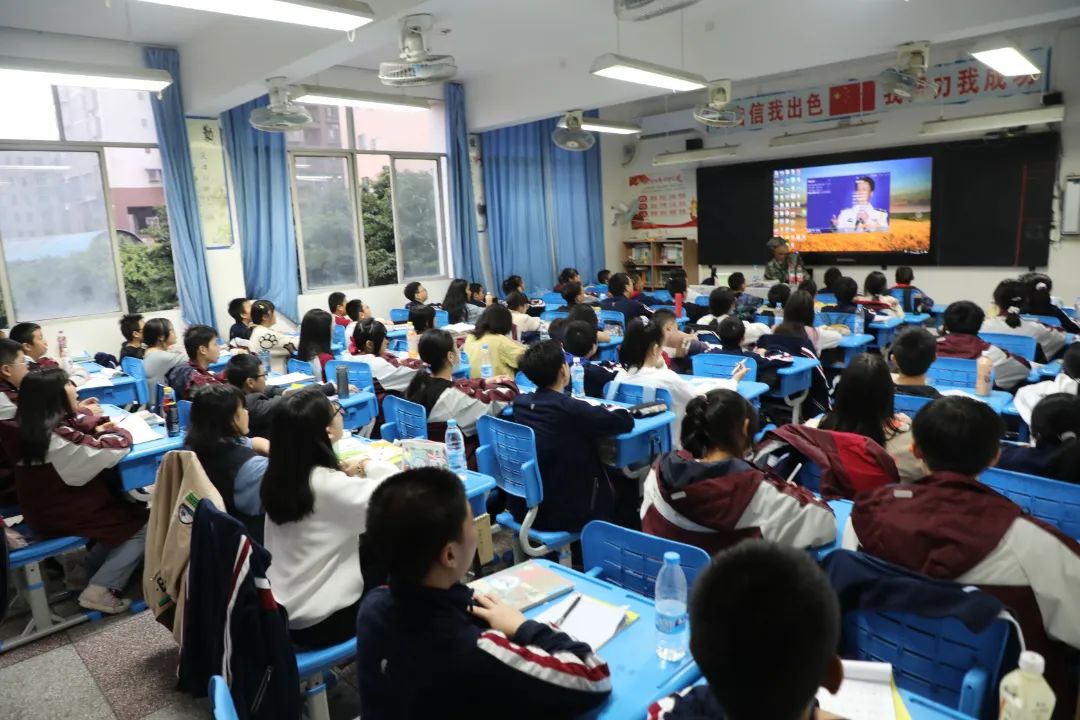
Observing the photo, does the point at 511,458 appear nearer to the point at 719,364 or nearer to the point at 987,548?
the point at 987,548

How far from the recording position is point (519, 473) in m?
3.04

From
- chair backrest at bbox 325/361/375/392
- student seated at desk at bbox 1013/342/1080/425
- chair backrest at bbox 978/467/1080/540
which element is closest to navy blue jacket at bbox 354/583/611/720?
chair backrest at bbox 978/467/1080/540

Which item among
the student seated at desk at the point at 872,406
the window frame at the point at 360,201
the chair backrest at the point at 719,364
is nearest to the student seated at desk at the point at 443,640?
the student seated at desk at the point at 872,406

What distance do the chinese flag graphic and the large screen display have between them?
677 millimetres

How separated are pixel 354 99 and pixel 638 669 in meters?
5.91

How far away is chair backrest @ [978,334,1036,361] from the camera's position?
471cm

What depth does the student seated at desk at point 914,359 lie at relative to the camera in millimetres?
3199

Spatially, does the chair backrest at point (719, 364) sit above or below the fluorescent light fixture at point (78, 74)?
below

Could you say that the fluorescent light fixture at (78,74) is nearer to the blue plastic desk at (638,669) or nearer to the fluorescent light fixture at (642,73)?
the fluorescent light fixture at (642,73)

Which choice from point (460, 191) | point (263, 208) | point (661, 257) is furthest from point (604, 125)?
point (263, 208)

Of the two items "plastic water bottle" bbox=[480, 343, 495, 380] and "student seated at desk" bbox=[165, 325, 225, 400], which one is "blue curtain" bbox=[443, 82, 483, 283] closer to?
"plastic water bottle" bbox=[480, 343, 495, 380]

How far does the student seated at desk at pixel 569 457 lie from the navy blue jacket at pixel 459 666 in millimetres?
1538

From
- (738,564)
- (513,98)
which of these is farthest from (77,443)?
(513,98)

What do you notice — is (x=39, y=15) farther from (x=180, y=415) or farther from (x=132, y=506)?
(x=132, y=506)
